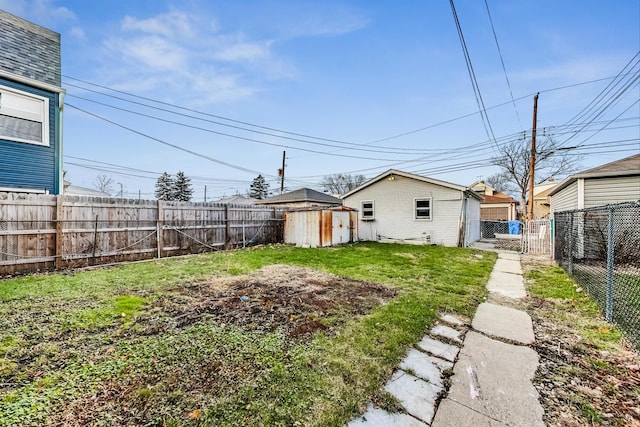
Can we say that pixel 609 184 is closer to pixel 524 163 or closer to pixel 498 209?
pixel 498 209

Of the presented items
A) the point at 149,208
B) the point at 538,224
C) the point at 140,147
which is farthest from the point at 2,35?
the point at 538,224

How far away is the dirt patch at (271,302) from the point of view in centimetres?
309

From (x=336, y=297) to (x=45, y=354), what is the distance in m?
3.25

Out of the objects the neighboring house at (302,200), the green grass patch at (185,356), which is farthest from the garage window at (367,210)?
the green grass patch at (185,356)

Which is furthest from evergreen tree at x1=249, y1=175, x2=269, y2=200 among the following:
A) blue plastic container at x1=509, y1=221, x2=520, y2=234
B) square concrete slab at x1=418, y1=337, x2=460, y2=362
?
square concrete slab at x1=418, y1=337, x2=460, y2=362

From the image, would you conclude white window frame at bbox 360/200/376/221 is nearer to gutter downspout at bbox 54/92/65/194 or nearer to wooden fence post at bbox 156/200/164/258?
wooden fence post at bbox 156/200/164/258

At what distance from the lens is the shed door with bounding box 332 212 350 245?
1126 cm

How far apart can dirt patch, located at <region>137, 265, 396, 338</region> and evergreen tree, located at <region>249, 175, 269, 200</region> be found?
49525 millimetres

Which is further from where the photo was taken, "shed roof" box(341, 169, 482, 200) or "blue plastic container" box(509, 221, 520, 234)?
"blue plastic container" box(509, 221, 520, 234)

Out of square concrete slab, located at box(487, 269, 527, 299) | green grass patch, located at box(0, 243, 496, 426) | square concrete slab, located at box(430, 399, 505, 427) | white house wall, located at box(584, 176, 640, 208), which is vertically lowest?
square concrete slab, located at box(487, 269, 527, 299)

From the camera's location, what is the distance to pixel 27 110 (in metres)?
7.20

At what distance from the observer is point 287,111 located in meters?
16.8

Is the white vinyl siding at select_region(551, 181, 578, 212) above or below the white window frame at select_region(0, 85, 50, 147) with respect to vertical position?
below

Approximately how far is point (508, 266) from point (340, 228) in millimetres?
6233
